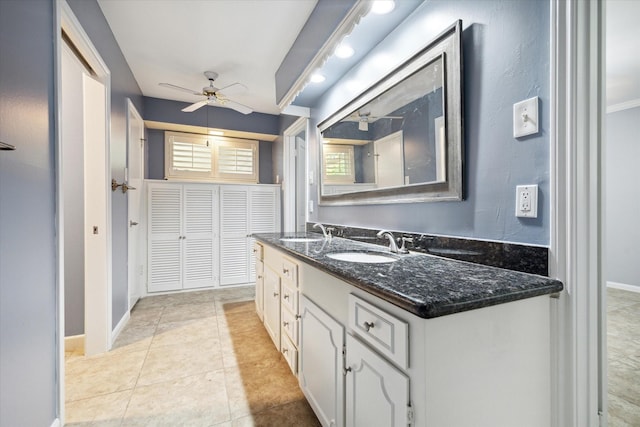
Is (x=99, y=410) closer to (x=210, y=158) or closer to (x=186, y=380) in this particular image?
(x=186, y=380)

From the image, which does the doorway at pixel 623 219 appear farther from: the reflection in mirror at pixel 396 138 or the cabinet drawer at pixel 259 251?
the cabinet drawer at pixel 259 251

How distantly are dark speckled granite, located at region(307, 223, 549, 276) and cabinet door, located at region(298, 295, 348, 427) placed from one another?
2.05ft

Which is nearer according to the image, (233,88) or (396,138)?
(396,138)

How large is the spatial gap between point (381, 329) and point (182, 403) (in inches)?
54.4

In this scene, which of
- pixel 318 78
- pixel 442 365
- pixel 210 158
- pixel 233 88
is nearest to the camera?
pixel 442 365

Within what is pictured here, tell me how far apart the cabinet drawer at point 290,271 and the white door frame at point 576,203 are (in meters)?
1.15


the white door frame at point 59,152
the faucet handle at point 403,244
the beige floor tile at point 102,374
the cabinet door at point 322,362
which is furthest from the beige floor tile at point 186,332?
the faucet handle at point 403,244

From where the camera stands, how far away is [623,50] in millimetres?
2305

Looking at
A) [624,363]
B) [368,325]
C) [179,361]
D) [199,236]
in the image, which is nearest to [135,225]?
[199,236]

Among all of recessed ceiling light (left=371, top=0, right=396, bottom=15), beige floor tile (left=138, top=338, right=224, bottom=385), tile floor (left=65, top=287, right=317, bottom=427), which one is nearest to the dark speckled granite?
tile floor (left=65, top=287, right=317, bottom=427)

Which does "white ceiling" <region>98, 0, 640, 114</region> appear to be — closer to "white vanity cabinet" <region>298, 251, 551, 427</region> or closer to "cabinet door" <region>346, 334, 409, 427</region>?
"white vanity cabinet" <region>298, 251, 551, 427</region>

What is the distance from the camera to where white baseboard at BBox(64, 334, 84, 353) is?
7.21 ft

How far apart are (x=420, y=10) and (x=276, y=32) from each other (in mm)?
1273

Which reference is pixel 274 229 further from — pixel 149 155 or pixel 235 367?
pixel 235 367
